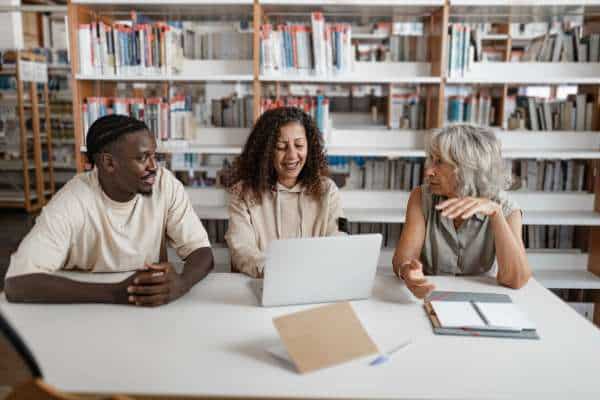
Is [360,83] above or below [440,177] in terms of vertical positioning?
above

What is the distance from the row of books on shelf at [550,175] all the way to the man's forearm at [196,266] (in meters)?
2.23

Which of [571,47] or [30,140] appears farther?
[30,140]

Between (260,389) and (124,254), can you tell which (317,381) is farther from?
(124,254)

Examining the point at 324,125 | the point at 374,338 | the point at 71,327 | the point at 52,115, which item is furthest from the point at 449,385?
the point at 52,115

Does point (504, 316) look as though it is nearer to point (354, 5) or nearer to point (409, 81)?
point (409, 81)

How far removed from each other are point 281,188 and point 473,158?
29.9 inches

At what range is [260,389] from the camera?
1046 mm

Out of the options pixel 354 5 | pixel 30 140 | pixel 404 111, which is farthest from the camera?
pixel 30 140

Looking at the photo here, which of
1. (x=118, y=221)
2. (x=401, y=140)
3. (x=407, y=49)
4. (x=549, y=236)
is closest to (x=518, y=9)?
(x=407, y=49)

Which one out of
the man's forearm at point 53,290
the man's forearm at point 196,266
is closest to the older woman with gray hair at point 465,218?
the man's forearm at point 196,266

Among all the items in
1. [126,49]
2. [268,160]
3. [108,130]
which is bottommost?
[268,160]

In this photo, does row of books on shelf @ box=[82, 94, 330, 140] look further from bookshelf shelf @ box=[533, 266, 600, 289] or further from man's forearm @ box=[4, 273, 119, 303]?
man's forearm @ box=[4, 273, 119, 303]

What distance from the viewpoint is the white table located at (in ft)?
3.45

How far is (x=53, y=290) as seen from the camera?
4.69ft
